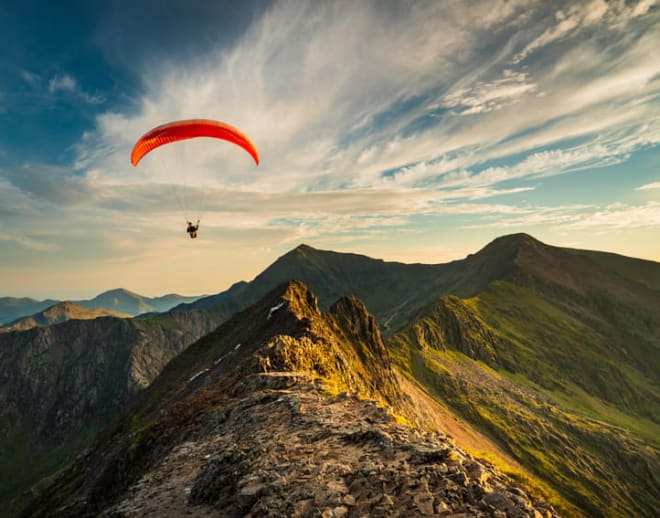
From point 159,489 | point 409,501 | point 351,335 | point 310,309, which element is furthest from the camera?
point 351,335

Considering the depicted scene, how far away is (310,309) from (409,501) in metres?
42.0

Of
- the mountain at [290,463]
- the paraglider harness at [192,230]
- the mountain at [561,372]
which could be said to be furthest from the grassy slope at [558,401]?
the paraglider harness at [192,230]

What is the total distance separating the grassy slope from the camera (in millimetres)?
73688

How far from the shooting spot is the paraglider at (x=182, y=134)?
29.1 metres

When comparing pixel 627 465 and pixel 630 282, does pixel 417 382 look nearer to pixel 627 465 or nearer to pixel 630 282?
pixel 627 465

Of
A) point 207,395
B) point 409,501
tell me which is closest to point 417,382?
point 207,395

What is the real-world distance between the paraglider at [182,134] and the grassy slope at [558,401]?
67330 mm

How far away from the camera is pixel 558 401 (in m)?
98.4

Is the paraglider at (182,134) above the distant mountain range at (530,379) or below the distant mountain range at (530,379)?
above

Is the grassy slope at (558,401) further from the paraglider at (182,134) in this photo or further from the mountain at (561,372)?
the paraglider at (182,134)

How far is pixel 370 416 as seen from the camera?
537 inches

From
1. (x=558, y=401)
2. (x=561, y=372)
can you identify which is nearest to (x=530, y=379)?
(x=558, y=401)

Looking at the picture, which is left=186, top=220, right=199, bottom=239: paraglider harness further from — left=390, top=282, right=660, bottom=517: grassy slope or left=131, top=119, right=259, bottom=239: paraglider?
left=390, top=282, right=660, bottom=517: grassy slope

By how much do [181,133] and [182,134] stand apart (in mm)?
121
